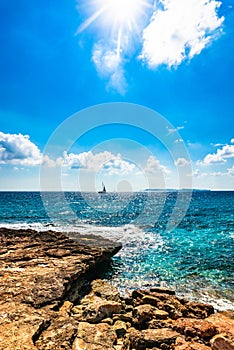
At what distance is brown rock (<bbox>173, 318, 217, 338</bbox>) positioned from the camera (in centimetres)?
841

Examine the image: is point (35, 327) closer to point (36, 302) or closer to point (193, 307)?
point (36, 302)

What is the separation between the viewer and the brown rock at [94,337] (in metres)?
7.35

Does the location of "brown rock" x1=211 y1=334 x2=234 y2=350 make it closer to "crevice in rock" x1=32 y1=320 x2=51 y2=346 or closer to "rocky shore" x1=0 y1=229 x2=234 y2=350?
"rocky shore" x1=0 y1=229 x2=234 y2=350

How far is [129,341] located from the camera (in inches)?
316

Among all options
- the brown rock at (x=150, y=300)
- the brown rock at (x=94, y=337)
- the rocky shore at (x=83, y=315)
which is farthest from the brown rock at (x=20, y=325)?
the brown rock at (x=150, y=300)

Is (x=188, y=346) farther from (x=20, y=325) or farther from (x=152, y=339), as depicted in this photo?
(x=20, y=325)


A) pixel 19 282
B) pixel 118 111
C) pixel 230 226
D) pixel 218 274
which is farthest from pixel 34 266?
pixel 230 226

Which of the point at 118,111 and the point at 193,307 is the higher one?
the point at 118,111

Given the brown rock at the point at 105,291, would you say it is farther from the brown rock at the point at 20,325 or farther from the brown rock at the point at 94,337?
the brown rock at the point at 20,325

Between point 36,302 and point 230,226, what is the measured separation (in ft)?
122

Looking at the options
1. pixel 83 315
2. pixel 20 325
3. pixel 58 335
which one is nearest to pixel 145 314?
pixel 83 315

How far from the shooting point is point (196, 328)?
856cm

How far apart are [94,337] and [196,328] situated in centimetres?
335

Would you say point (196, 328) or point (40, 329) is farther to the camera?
point (196, 328)
